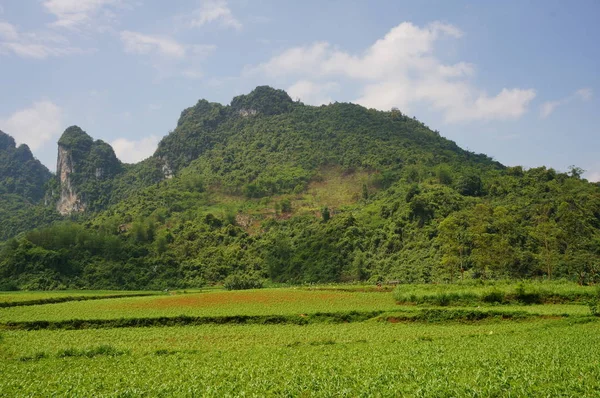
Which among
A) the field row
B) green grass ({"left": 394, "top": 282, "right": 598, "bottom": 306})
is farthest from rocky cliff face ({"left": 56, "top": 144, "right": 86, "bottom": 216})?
green grass ({"left": 394, "top": 282, "right": 598, "bottom": 306})

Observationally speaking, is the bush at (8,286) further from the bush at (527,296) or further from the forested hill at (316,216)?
the bush at (527,296)

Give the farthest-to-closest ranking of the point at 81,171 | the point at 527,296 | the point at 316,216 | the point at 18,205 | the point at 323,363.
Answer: the point at 18,205, the point at 81,171, the point at 316,216, the point at 527,296, the point at 323,363

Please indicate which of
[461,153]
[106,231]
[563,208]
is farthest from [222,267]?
[461,153]

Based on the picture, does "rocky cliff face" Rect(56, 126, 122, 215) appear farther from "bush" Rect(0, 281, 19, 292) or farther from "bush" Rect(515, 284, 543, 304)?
"bush" Rect(515, 284, 543, 304)

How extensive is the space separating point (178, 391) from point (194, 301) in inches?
1350

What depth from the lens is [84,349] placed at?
23.8 metres

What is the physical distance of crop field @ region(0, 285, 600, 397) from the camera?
14258 mm

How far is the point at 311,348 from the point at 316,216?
88.4 metres

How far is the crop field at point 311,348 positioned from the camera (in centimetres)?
1426

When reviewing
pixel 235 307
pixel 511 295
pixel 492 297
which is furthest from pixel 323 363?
pixel 511 295

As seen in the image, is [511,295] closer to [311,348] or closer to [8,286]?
[311,348]

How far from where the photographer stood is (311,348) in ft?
77.5

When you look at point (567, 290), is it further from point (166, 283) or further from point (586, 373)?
point (166, 283)

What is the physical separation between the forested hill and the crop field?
23027 millimetres
